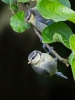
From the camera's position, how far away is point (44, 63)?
1.31 m

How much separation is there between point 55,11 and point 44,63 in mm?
673

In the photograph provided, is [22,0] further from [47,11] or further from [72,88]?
[72,88]

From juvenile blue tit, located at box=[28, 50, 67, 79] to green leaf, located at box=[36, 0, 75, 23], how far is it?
1.63 feet

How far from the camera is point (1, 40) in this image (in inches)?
87.3

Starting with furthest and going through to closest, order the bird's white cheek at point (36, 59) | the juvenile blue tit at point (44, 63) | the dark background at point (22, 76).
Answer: the dark background at point (22, 76), the bird's white cheek at point (36, 59), the juvenile blue tit at point (44, 63)

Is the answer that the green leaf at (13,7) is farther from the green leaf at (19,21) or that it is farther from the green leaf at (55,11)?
the green leaf at (55,11)

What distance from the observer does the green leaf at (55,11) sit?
2.06 ft

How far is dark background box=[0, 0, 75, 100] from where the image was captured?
2135 millimetres

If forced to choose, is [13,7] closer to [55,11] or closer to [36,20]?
[36,20]

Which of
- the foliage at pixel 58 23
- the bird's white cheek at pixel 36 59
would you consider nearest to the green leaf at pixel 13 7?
the foliage at pixel 58 23

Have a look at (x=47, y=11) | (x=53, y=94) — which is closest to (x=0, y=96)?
(x=53, y=94)

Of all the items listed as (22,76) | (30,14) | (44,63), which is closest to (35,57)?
(44,63)

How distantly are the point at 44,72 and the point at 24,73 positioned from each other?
3.60ft

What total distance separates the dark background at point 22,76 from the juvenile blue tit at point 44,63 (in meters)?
0.77
